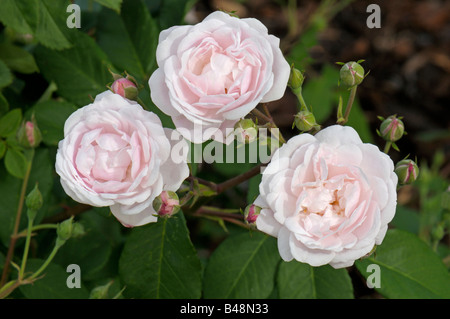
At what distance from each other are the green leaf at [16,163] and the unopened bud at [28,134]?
0.06 m

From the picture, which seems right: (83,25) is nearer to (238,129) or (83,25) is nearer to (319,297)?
(238,129)

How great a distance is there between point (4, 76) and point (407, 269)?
1018mm

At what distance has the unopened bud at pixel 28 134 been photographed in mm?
1215

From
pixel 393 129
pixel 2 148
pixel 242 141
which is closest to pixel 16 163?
pixel 2 148

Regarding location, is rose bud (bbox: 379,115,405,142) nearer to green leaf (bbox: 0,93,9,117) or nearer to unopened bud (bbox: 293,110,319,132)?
unopened bud (bbox: 293,110,319,132)

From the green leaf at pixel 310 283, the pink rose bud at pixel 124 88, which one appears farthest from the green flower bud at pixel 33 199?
the green leaf at pixel 310 283

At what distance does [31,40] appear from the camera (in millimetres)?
1564

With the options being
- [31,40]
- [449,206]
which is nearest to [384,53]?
[449,206]

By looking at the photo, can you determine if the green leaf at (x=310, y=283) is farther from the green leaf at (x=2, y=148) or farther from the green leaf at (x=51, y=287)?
the green leaf at (x=2, y=148)

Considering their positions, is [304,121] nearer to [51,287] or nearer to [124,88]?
[124,88]

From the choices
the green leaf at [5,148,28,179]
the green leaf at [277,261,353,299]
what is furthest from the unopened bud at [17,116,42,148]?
the green leaf at [277,261,353,299]

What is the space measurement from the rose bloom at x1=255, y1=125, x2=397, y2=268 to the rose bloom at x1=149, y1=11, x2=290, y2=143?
0.37ft
